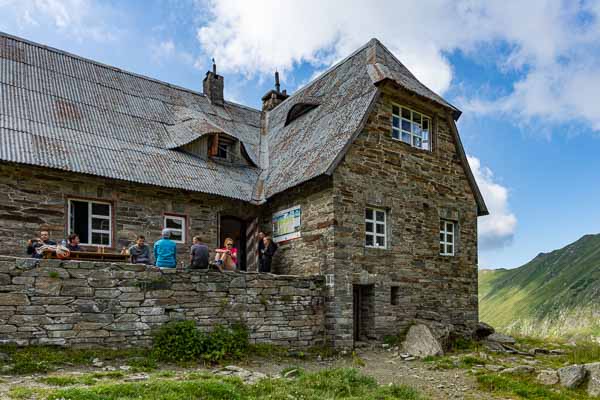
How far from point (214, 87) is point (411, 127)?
29.8 ft

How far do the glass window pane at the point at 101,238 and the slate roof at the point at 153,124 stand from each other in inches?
66.7

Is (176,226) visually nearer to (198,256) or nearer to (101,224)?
(101,224)

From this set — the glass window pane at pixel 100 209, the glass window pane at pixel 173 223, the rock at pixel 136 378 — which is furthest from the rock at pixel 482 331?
the glass window pane at pixel 100 209

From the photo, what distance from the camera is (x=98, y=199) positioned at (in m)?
12.8

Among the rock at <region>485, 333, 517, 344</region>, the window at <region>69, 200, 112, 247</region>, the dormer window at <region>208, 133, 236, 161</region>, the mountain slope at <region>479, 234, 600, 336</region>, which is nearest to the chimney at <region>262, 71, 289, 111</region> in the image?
the dormer window at <region>208, 133, 236, 161</region>

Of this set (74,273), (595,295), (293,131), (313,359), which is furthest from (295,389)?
(595,295)

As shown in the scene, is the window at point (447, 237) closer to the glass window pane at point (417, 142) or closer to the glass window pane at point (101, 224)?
the glass window pane at point (417, 142)

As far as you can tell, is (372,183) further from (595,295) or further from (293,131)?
(595,295)

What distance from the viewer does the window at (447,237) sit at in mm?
15711

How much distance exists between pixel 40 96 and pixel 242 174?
657 cm

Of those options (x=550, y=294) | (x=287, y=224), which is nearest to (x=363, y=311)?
(x=287, y=224)

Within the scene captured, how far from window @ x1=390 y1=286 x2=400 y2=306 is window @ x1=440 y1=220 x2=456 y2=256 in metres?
2.67

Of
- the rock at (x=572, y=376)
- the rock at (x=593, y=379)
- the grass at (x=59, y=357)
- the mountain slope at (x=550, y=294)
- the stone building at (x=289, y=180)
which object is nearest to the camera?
the grass at (x=59, y=357)

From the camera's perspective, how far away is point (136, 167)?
529 inches
